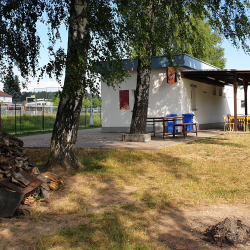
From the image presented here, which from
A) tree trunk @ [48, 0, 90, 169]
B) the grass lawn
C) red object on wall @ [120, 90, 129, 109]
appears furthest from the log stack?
red object on wall @ [120, 90, 129, 109]

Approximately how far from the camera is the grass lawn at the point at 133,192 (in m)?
3.87

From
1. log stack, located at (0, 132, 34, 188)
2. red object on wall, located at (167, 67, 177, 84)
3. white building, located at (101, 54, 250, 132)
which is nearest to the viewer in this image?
log stack, located at (0, 132, 34, 188)

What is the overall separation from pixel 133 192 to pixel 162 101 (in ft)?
42.0

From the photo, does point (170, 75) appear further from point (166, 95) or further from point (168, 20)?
point (168, 20)

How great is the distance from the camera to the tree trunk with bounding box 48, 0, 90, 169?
6.64m

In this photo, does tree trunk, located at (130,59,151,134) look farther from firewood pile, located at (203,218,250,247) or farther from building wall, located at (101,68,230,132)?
firewood pile, located at (203,218,250,247)

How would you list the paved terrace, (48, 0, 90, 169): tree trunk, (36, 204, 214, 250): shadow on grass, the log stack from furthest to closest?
the paved terrace → (48, 0, 90, 169): tree trunk → the log stack → (36, 204, 214, 250): shadow on grass

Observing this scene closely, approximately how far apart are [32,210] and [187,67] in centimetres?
1448

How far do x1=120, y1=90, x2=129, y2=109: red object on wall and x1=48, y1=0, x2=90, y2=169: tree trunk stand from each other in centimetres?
1188

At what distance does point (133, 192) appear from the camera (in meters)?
5.92

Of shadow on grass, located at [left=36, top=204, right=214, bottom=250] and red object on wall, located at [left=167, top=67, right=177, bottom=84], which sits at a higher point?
red object on wall, located at [left=167, top=67, right=177, bottom=84]

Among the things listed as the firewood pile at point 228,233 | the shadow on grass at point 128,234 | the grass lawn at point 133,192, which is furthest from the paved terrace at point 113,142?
the firewood pile at point 228,233

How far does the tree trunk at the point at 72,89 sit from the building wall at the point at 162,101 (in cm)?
940

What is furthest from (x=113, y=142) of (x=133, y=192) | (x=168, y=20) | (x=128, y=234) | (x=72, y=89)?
(x=128, y=234)
